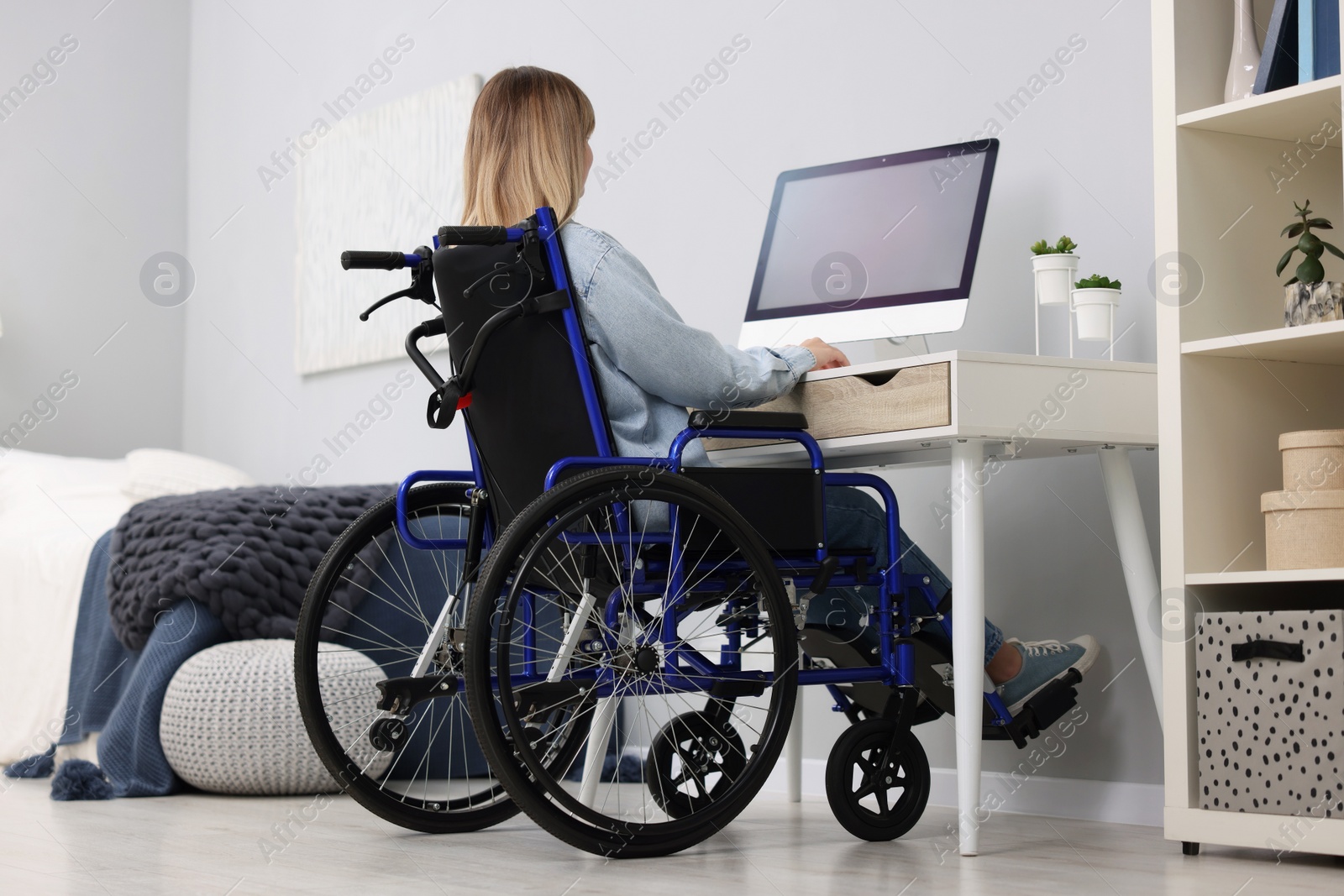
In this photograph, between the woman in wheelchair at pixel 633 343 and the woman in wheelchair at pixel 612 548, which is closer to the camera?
the woman in wheelchair at pixel 612 548

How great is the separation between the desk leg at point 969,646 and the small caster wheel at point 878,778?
13 centimetres

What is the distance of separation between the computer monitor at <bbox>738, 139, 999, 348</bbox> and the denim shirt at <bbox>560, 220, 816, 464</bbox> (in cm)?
48

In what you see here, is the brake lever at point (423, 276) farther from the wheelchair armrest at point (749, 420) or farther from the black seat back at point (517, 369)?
the wheelchair armrest at point (749, 420)

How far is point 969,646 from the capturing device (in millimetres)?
1935

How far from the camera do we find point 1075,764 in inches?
95.6

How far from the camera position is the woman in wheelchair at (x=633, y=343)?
188 centimetres

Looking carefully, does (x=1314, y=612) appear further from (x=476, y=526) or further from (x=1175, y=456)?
(x=476, y=526)

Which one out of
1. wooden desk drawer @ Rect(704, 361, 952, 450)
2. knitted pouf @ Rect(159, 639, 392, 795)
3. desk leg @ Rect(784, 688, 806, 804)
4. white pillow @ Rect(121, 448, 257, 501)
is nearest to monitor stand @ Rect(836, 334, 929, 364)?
wooden desk drawer @ Rect(704, 361, 952, 450)

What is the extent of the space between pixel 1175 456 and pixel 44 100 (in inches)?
174

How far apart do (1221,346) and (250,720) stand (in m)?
1.78

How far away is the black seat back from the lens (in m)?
1.84

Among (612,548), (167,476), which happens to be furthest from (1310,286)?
(167,476)

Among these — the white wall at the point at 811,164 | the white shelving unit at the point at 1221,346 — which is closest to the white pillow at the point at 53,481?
the white wall at the point at 811,164

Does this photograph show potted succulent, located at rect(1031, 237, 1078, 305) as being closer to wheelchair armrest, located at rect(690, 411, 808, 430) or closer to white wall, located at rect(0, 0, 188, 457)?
wheelchair armrest, located at rect(690, 411, 808, 430)
